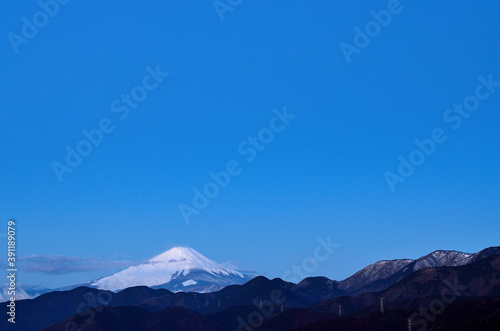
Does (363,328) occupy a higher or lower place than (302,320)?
lower

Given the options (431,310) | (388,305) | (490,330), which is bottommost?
(490,330)

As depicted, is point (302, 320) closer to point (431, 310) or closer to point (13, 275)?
point (431, 310)

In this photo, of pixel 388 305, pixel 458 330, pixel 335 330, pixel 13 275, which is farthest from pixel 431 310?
pixel 13 275

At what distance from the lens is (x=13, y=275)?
99.4 metres

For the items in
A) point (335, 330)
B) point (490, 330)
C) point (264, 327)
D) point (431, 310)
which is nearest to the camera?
point (490, 330)

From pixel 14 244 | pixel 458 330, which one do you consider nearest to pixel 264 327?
pixel 458 330

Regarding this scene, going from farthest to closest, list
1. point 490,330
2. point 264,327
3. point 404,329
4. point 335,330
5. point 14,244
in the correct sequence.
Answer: point 264,327, point 335,330, point 404,329, point 490,330, point 14,244

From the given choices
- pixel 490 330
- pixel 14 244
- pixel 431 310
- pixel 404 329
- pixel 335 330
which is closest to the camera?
pixel 14 244

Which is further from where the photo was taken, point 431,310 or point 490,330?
point 431,310

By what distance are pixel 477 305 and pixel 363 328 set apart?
2614 cm

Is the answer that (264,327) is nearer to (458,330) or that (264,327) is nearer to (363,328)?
(363,328)

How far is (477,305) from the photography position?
126 m

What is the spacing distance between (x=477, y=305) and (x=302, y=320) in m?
76.9

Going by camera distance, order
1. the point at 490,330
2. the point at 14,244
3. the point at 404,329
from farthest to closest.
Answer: the point at 404,329 < the point at 490,330 < the point at 14,244
